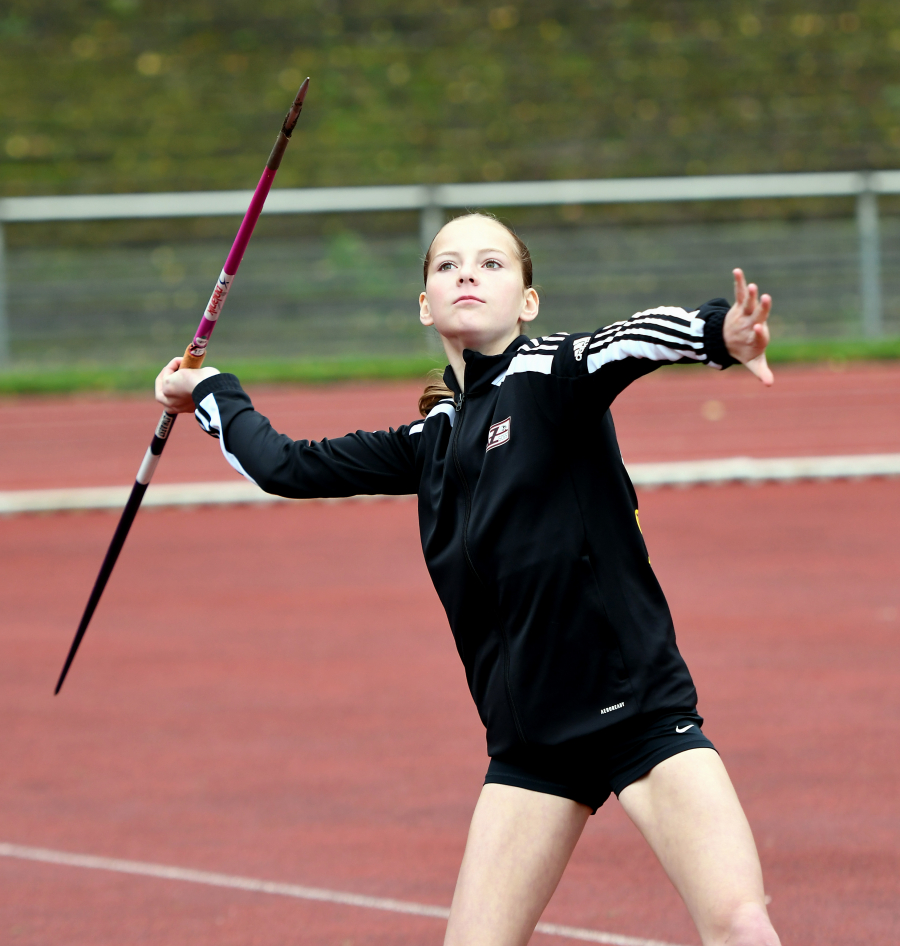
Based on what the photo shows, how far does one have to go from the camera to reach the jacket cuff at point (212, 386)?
3021 mm

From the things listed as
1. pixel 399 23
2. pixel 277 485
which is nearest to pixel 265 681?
pixel 277 485

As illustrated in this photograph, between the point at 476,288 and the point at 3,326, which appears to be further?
the point at 3,326

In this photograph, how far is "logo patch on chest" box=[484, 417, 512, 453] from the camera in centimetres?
263

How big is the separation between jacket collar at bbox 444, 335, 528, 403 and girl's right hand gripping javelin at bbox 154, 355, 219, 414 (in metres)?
0.61

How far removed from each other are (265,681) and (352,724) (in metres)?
0.86

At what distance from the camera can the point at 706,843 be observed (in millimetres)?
2393

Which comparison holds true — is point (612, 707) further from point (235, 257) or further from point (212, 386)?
point (235, 257)

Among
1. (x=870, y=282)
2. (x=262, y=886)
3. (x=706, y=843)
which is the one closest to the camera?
(x=706, y=843)

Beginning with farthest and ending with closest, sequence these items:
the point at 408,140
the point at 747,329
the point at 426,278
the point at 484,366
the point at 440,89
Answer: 1. the point at 440,89
2. the point at 408,140
3. the point at 426,278
4. the point at 484,366
5. the point at 747,329

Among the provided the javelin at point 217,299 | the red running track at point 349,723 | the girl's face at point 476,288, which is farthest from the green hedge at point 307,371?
the girl's face at point 476,288

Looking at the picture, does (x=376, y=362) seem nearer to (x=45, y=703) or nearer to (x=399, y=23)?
(x=399, y=23)

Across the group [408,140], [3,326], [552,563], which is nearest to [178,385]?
[552,563]

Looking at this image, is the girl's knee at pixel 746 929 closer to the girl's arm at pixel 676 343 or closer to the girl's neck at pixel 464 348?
the girl's arm at pixel 676 343

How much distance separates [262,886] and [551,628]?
242cm
